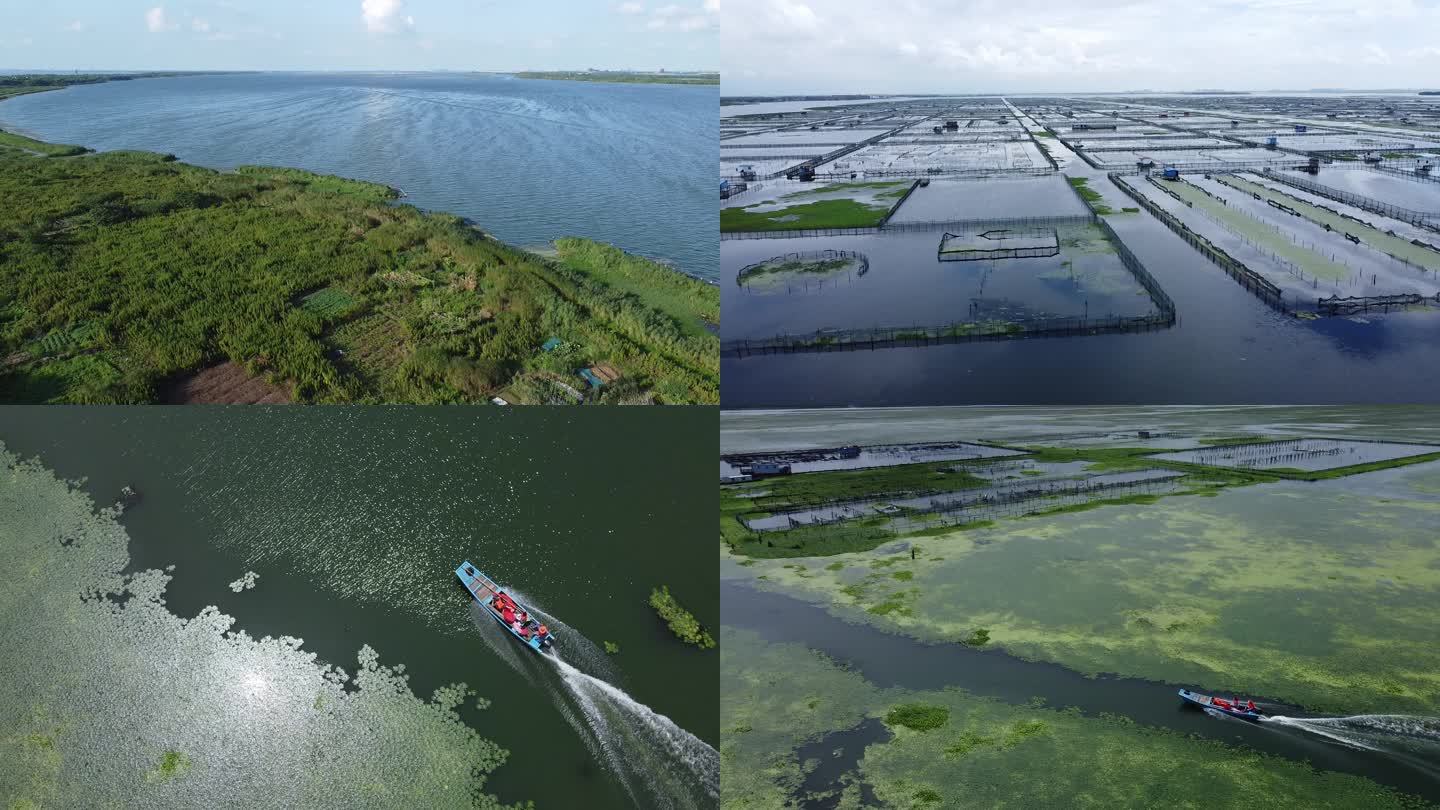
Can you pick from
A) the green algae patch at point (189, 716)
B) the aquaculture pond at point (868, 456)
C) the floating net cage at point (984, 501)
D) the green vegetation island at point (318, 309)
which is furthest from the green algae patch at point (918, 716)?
the aquaculture pond at point (868, 456)

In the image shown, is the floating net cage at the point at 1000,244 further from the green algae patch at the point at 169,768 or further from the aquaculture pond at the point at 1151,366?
the green algae patch at the point at 169,768

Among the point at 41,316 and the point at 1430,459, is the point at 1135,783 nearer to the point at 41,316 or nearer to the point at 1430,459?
the point at 1430,459

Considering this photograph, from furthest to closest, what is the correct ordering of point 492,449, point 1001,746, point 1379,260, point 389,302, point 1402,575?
point 1379,260 → point 389,302 → point 492,449 → point 1402,575 → point 1001,746

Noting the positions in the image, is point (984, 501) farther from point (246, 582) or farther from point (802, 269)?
point (802, 269)

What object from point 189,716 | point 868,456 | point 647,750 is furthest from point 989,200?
point 189,716

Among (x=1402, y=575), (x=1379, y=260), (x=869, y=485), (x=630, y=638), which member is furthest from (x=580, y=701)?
(x=1379, y=260)

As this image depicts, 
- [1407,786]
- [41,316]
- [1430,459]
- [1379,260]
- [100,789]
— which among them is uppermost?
[1379,260]
